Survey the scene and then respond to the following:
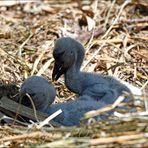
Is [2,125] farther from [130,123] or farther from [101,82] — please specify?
[130,123]

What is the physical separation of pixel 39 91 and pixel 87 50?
1755 millimetres

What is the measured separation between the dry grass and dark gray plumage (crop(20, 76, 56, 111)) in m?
0.40

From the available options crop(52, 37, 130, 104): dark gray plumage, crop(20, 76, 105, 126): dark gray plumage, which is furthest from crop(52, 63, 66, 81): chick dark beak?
crop(20, 76, 105, 126): dark gray plumage

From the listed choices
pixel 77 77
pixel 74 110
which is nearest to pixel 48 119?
pixel 74 110

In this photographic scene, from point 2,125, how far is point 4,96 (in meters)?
0.51

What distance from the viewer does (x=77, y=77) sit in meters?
5.03

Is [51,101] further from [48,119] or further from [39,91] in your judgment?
[48,119]

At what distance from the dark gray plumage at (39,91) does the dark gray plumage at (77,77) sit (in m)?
0.32

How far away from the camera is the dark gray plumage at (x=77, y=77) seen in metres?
4.86

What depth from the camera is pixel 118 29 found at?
272 inches

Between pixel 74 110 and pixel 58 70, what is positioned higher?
pixel 58 70

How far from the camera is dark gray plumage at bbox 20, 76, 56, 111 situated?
184 inches

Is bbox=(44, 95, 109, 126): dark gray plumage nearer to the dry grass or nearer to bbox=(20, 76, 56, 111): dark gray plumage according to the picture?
bbox=(20, 76, 56, 111): dark gray plumage

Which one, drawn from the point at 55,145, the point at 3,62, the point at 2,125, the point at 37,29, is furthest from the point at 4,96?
the point at 37,29
